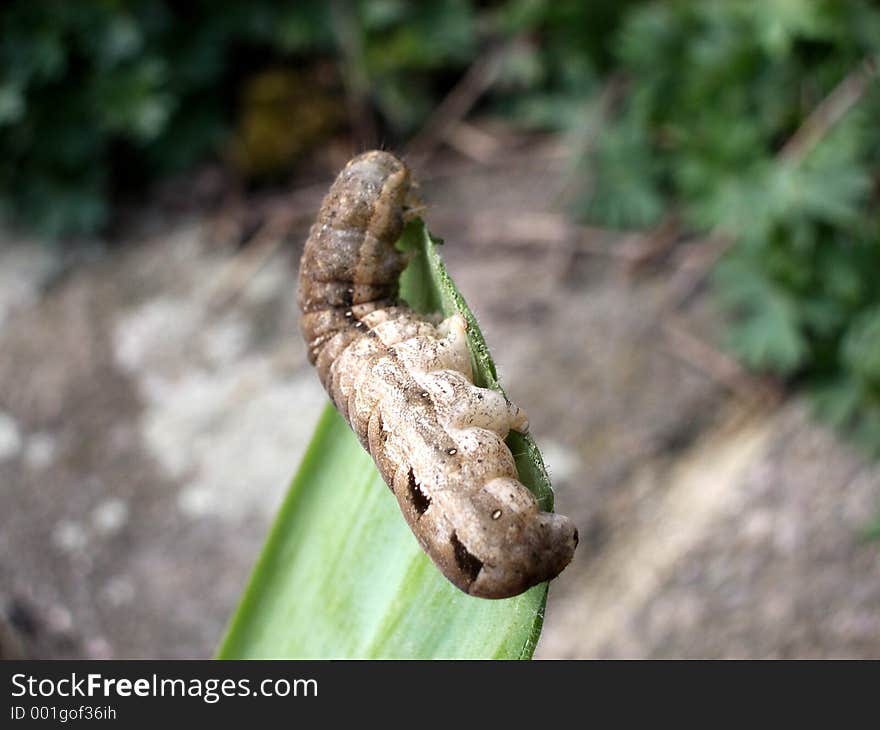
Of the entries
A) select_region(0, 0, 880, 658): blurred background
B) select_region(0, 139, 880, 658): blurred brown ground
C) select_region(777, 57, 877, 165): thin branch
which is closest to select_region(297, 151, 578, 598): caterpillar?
select_region(0, 0, 880, 658): blurred background

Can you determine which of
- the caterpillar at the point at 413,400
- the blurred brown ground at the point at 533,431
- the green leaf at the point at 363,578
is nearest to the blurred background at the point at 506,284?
the blurred brown ground at the point at 533,431

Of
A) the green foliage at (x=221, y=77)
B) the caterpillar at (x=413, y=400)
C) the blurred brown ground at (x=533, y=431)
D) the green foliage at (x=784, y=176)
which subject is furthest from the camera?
the green foliage at (x=221, y=77)

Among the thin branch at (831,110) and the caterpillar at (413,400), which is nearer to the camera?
the caterpillar at (413,400)

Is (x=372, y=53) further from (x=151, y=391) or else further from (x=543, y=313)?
(x=151, y=391)

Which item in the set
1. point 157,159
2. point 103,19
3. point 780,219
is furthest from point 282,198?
point 780,219

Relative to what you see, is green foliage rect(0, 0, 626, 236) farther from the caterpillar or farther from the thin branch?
the caterpillar

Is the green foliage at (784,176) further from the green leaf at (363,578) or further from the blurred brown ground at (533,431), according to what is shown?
the green leaf at (363,578)

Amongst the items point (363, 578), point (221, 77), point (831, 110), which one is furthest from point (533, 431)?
point (221, 77)
